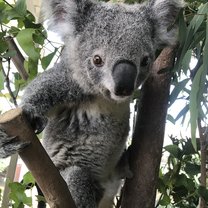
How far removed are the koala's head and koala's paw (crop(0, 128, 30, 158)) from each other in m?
0.43

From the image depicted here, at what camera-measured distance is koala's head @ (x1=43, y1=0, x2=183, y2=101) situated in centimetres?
162

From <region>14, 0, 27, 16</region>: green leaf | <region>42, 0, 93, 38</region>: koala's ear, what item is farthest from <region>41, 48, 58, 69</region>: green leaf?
<region>14, 0, 27, 16</region>: green leaf

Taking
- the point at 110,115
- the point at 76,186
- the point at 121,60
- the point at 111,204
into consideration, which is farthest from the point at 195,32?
the point at 111,204

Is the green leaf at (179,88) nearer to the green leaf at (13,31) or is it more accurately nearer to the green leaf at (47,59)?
the green leaf at (47,59)

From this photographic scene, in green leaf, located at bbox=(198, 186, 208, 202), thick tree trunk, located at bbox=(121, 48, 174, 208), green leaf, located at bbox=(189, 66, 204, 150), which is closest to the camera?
green leaf, located at bbox=(189, 66, 204, 150)

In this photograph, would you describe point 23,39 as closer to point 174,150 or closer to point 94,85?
point 94,85

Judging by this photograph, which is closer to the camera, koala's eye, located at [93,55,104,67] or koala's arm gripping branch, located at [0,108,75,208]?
koala's arm gripping branch, located at [0,108,75,208]

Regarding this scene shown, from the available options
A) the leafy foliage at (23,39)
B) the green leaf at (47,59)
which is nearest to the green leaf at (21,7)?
the leafy foliage at (23,39)

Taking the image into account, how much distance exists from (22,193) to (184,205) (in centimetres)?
74

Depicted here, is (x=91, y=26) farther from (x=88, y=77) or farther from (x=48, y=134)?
(x=48, y=134)

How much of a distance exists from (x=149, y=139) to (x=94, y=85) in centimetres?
33

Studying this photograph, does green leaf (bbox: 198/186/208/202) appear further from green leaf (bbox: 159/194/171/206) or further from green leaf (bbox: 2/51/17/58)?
green leaf (bbox: 2/51/17/58)

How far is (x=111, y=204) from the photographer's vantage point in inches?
81.7

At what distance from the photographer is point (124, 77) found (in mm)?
1547
